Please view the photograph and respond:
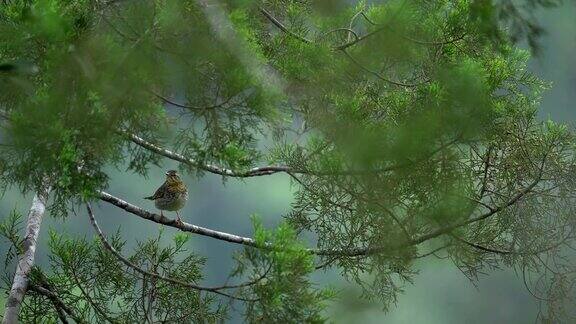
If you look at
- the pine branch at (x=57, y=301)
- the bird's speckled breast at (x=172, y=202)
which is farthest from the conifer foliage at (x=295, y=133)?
the bird's speckled breast at (x=172, y=202)

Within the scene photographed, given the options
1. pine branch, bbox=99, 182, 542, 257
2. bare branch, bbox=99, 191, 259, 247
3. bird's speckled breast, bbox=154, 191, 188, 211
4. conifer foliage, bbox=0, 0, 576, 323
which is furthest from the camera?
bird's speckled breast, bbox=154, 191, 188, 211

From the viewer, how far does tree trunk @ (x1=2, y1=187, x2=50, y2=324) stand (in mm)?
3684

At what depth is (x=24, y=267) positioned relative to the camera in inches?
150

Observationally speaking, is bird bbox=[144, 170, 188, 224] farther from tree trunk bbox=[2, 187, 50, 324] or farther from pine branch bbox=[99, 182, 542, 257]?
tree trunk bbox=[2, 187, 50, 324]

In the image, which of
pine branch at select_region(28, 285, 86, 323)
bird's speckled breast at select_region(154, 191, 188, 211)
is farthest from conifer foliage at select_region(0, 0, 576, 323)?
bird's speckled breast at select_region(154, 191, 188, 211)

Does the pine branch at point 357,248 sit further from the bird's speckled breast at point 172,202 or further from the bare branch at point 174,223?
the bird's speckled breast at point 172,202

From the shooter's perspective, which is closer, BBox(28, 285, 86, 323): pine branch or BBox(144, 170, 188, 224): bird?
BBox(28, 285, 86, 323): pine branch

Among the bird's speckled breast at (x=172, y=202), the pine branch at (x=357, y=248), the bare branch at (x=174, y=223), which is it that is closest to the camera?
the pine branch at (x=357, y=248)

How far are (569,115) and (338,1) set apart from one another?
19904mm

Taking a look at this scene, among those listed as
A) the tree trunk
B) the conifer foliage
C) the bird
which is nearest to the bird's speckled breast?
the bird

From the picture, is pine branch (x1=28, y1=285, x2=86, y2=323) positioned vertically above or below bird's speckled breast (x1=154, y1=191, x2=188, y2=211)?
below

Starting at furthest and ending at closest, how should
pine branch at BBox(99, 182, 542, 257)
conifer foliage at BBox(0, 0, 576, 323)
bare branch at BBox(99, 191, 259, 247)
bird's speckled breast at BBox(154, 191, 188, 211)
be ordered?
bird's speckled breast at BBox(154, 191, 188, 211), bare branch at BBox(99, 191, 259, 247), pine branch at BBox(99, 182, 542, 257), conifer foliage at BBox(0, 0, 576, 323)

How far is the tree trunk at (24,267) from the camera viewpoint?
145 inches

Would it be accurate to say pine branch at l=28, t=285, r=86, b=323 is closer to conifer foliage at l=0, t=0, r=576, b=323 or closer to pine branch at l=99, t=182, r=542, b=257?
conifer foliage at l=0, t=0, r=576, b=323
